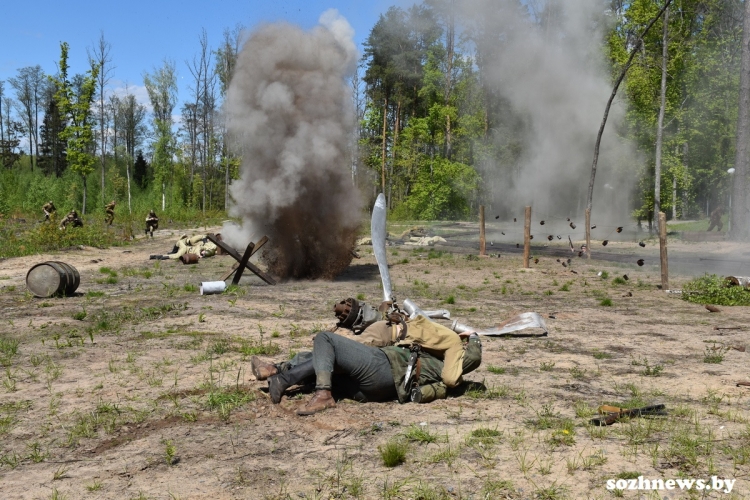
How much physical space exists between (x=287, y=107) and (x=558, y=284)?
7.86m

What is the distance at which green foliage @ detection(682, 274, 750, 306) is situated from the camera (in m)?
12.4

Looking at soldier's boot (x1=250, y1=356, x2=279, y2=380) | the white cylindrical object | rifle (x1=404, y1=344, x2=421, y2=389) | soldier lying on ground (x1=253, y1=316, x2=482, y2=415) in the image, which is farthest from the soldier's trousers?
the white cylindrical object

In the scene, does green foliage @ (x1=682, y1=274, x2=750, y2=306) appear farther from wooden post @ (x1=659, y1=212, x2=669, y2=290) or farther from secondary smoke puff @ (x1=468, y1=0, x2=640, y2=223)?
secondary smoke puff @ (x1=468, y1=0, x2=640, y2=223)

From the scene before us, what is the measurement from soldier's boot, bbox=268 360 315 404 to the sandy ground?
12 centimetres

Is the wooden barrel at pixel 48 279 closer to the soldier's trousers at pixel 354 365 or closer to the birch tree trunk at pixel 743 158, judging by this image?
the soldier's trousers at pixel 354 365

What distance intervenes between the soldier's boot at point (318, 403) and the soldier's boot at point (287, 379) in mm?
308

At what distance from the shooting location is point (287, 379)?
598 centimetres

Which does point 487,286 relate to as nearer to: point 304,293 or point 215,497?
point 304,293

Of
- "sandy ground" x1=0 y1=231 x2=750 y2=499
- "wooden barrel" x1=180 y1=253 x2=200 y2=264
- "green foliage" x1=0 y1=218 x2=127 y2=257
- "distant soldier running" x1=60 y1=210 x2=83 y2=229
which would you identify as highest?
"distant soldier running" x1=60 y1=210 x2=83 y2=229

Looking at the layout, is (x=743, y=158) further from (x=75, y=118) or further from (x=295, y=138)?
(x=75, y=118)

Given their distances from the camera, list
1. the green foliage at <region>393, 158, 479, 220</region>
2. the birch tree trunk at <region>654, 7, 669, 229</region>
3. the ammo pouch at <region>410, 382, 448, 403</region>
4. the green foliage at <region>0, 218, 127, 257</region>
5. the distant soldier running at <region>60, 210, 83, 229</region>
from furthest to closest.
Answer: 1. the green foliage at <region>393, 158, 479, 220</region>
2. the birch tree trunk at <region>654, 7, 669, 229</region>
3. the distant soldier running at <region>60, 210, 83, 229</region>
4. the green foliage at <region>0, 218, 127, 257</region>
5. the ammo pouch at <region>410, 382, 448, 403</region>

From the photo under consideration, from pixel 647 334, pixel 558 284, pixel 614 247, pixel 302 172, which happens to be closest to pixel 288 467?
pixel 647 334

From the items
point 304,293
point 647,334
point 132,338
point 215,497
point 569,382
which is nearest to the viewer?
point 215,497

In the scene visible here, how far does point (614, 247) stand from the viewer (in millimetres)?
26516
